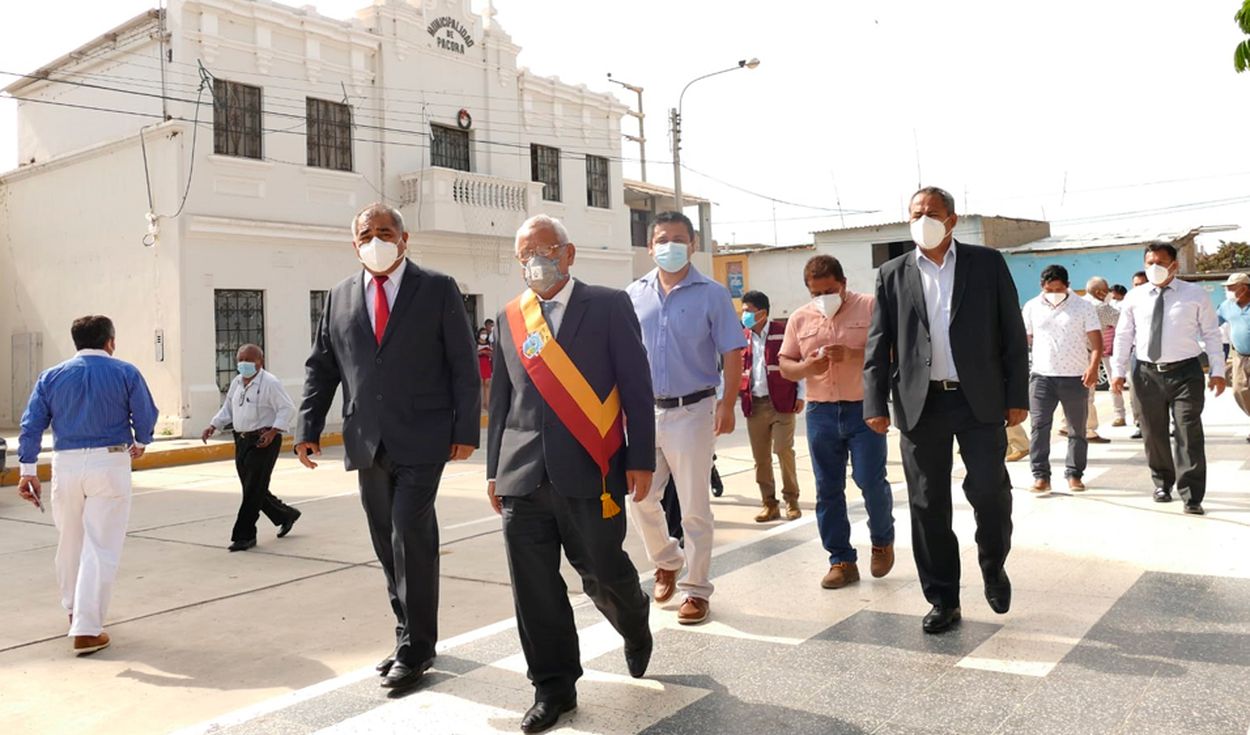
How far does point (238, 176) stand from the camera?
1848 centimetres

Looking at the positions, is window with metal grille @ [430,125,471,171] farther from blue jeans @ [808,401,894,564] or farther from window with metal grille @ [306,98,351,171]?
blue jeans @ [808,401,894,564]

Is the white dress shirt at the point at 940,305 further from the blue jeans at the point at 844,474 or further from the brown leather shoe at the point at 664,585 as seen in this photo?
the brown leather shoe at the point at 664,585

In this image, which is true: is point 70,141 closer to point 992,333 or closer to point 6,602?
point 6,602

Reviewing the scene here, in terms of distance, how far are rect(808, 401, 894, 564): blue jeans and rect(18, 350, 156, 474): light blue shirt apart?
12.2 feet

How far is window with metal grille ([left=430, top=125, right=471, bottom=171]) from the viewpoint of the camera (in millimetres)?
22328

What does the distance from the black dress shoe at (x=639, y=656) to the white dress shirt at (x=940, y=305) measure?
1840mm

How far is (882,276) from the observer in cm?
512

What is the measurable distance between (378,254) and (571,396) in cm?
121

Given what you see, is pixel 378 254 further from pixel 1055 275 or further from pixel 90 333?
pixel 1055 275

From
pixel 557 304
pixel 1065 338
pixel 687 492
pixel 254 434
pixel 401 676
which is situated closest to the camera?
pixel 557 304

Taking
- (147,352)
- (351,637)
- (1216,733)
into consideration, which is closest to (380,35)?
(147,352)

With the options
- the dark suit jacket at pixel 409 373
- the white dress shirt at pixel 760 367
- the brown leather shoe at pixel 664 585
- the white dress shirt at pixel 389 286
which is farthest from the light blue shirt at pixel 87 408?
the white dress shirt at pixel 760 367

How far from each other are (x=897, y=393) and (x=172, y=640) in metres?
4.05

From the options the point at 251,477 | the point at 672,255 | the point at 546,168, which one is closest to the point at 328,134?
the point at 546,168
